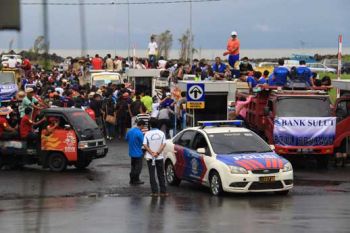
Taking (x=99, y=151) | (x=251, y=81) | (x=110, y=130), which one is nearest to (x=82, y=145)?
(x=99, y=151)

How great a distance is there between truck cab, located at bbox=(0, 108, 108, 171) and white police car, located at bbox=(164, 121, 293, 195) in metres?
2.86

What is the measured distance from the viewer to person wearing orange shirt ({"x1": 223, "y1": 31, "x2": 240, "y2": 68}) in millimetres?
28172

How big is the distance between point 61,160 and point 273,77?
7.18m

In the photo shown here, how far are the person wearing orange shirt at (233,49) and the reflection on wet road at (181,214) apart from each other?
46.4 feet

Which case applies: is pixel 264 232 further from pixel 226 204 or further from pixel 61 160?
pixel 61 160

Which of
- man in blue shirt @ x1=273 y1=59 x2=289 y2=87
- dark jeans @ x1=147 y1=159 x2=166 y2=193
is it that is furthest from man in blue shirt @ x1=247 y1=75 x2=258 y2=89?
dark jeans @ x1=147 y1=159 x2=166 y2=193

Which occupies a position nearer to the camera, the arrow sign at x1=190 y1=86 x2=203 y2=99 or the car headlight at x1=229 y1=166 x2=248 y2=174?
the car headlight at x1=229 y1=166 x2=248 y2=174

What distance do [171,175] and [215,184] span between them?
2.35 m

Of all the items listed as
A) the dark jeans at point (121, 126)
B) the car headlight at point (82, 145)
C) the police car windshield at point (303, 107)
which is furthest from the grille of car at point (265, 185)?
the dark jeans at point (121, 126)

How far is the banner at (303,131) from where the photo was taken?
65.0 feet

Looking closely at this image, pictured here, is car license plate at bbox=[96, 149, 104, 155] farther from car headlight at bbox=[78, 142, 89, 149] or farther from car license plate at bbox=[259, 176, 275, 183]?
car license plate at bbox=[259, 176, 275, 183]

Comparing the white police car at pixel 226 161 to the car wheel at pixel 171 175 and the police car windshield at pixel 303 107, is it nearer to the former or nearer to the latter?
the car wheel at pixel 171 175

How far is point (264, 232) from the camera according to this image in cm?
1025

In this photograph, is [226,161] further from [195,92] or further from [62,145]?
[195,92]
